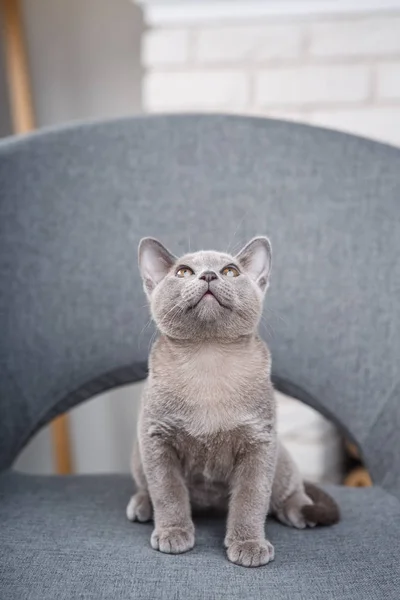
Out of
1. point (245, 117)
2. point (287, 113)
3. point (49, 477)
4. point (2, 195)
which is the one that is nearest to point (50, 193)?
point (2, 195)

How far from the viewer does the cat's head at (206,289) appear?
773mm

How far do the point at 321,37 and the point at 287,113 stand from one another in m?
0.17

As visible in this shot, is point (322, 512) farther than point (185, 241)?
No

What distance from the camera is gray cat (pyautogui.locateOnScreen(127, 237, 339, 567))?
78 cm

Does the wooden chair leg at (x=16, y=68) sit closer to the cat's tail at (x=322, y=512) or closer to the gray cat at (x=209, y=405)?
the gray cat at (x=209, y=405)

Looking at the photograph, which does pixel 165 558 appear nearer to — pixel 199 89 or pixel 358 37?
pixel 199 89

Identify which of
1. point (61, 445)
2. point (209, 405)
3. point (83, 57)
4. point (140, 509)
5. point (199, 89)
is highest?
point (83, 57)

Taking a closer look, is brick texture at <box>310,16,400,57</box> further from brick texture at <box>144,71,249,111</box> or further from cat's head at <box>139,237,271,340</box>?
cat's head at <box>139,237,271,340</box>

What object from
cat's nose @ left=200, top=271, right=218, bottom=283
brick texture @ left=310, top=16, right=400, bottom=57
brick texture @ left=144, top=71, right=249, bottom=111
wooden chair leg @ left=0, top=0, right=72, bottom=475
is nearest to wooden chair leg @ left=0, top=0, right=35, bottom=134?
wooden chair leg @ left=0, top=0, right=72, bottom=475

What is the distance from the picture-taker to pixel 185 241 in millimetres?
1098

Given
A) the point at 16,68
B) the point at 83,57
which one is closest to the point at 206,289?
the point at 16,68

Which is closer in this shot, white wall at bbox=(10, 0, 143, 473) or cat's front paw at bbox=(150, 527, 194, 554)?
cat's front paw at bbox=(150, 527, 194, 554)

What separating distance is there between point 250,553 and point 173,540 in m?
0.09

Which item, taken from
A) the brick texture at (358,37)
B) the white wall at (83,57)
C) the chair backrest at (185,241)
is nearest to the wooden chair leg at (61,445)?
the chair backrest at (185,241)
